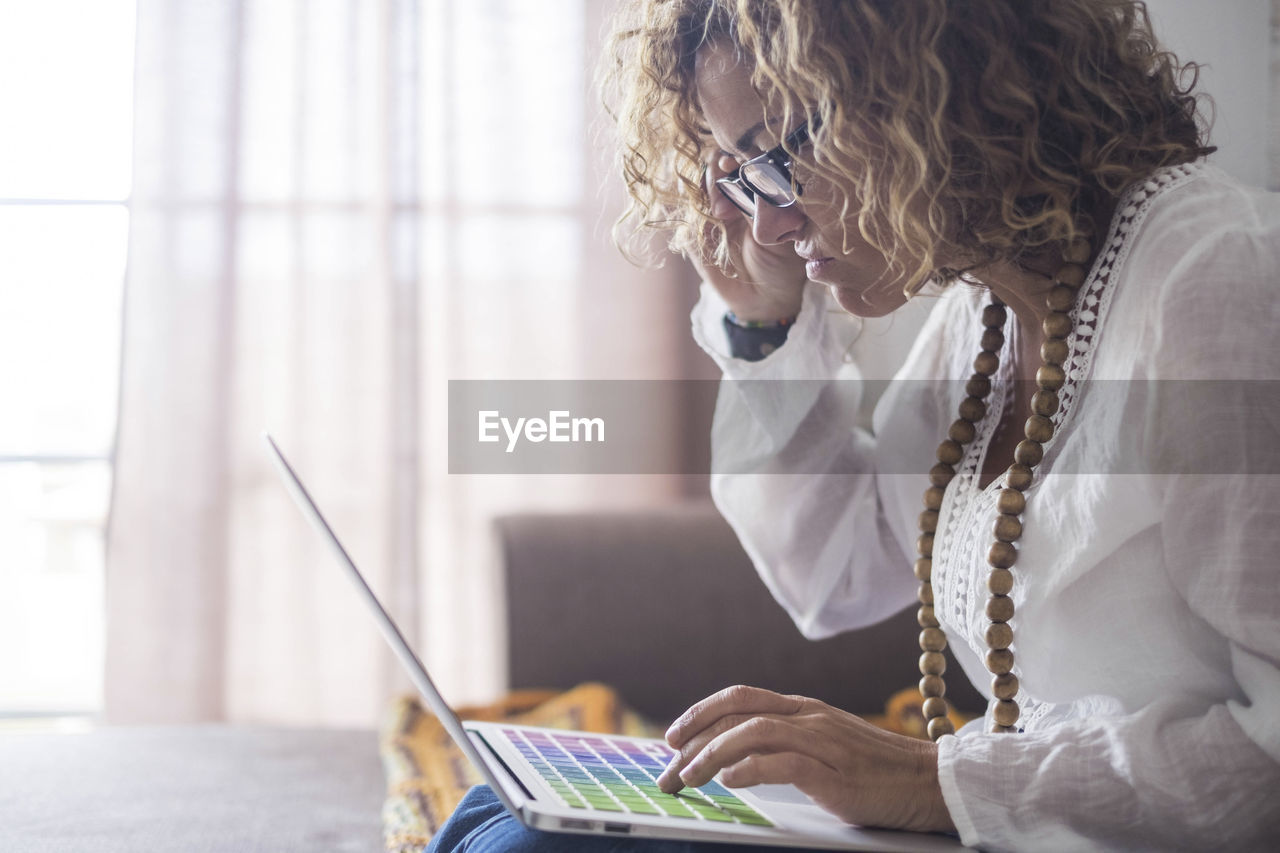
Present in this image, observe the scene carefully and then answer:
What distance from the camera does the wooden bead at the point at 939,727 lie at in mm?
807

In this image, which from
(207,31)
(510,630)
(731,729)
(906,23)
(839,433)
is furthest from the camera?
(207,31)

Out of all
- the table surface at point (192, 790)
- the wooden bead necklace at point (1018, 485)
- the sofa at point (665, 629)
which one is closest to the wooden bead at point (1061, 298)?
the wooden bead necklace at point (1018, 485)

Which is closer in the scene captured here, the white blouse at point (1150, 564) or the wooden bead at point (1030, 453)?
the white blouse at point (1150, 564)

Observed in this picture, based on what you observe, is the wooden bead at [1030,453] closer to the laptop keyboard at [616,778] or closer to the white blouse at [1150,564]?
the white blouse at [1150,564]

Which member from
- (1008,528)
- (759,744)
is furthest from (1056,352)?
(759,744)

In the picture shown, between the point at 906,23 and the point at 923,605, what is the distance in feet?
1.39

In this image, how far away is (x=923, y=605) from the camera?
0.86 m

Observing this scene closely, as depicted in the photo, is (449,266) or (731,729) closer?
(731,729)

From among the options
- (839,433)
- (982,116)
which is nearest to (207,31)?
(839,433)

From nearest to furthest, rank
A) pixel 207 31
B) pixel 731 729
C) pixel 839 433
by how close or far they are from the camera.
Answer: pixel 731 729
pixel 839 433
pixel 207 31

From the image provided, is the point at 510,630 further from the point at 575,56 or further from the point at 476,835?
the point at 575,56

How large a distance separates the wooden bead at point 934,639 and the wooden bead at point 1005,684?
101 millimetres

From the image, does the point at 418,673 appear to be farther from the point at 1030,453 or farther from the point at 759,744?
the point at 1030,453

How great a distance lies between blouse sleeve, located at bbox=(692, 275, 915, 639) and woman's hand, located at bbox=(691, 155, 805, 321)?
0.02 meters
